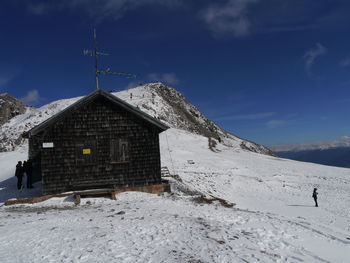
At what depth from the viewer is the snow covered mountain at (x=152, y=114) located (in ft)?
170

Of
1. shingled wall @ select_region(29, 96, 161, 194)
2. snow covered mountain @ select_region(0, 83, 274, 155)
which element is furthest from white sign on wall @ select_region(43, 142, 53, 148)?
snow covered mountain @ select_region(0, 83, 274, 155)

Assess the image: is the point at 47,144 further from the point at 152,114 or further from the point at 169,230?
the point at 152,114

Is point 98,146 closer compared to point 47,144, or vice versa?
point 47,144

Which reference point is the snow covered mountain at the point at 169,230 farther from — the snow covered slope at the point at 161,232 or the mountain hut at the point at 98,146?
the mountain hut at the point at 98,146

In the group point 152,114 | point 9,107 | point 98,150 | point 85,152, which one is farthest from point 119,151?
point 9,107

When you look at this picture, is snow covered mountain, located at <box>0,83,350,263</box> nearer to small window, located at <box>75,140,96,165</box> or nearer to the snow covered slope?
the snow covered slope

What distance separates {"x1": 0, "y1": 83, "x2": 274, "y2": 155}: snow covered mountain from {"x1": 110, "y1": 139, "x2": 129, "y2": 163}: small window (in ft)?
107

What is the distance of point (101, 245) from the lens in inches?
359

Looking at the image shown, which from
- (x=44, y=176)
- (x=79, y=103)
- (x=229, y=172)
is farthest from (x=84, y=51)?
(x=229, y=172)

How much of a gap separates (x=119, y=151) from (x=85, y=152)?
6.34ft

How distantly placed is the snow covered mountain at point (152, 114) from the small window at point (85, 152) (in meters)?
32.1

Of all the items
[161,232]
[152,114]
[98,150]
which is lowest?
[161,232]

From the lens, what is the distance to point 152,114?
176 ft

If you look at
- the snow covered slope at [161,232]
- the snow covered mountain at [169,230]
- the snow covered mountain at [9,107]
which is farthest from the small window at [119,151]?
the snow covered mountain at [9,107]
